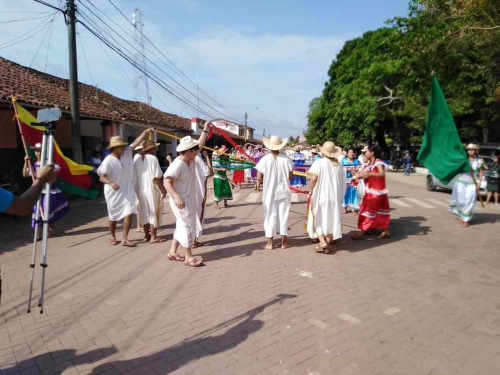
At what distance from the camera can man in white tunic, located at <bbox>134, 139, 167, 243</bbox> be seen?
616cm

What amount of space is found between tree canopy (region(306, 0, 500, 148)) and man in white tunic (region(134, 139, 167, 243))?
30.7 feet

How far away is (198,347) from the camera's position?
9.71 ft

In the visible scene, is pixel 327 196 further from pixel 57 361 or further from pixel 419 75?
pixel 419 75

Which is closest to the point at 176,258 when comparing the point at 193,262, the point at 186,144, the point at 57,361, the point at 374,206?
the point at 193,262

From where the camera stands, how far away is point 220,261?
521 cm

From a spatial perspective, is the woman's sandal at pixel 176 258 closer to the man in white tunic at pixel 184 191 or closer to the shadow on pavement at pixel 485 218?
the man in white tunic at pixel 184 191

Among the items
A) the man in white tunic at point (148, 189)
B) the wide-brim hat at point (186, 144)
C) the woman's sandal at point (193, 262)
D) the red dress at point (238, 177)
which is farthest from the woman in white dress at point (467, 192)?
the red dress at point (238, 177)

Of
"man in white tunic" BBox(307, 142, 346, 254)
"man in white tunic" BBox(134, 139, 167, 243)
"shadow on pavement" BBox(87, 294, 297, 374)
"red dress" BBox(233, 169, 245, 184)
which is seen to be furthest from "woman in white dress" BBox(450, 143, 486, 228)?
"red dress" BBox(233, 169, 245, 184)

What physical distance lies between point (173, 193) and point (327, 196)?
2.48 meters

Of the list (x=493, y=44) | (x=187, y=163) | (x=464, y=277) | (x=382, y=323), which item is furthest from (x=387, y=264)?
(x=493, y=44)

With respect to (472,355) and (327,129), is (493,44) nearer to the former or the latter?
(472,355)

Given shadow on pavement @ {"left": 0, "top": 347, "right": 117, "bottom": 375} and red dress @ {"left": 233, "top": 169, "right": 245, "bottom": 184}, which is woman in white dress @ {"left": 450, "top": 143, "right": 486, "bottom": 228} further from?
red dress @ {"left": 233, "top": 169, "right": 245, "bottom": 184}

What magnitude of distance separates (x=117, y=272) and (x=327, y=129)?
1180 inches

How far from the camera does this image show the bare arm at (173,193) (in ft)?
15.3
